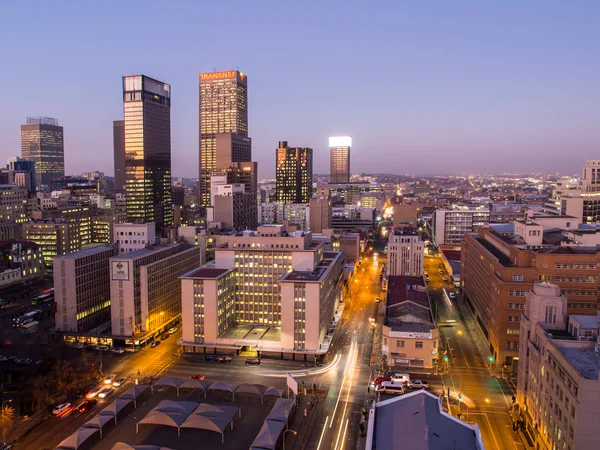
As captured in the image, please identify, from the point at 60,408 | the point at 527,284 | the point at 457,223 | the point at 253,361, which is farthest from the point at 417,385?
the point at 457,223

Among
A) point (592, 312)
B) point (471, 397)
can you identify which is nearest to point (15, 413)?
point (471, 397)

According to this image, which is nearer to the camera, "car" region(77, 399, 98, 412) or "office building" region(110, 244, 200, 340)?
"car" region(77, 399, 98, 412)

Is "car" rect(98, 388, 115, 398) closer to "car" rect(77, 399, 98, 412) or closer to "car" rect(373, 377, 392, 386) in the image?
"car" rect(77, 399, 98, 412)

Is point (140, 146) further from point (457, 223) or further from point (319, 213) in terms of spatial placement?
point (457, 223)

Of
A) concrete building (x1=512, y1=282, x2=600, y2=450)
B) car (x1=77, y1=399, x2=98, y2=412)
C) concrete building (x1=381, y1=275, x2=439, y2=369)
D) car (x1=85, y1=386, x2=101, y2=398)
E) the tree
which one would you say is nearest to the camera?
concrete building (x1=512, y1=282, x2=600, y2=450)

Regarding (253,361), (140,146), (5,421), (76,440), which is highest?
(140,146)

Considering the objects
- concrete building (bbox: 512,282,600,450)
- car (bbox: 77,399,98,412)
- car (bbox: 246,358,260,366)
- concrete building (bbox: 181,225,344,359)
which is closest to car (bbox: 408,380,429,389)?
concrete building (bbox: 512,282,600,450)

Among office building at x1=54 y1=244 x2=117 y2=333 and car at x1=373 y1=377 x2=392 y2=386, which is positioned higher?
office building at x1=54 y1=244 x2=117 y2=333
